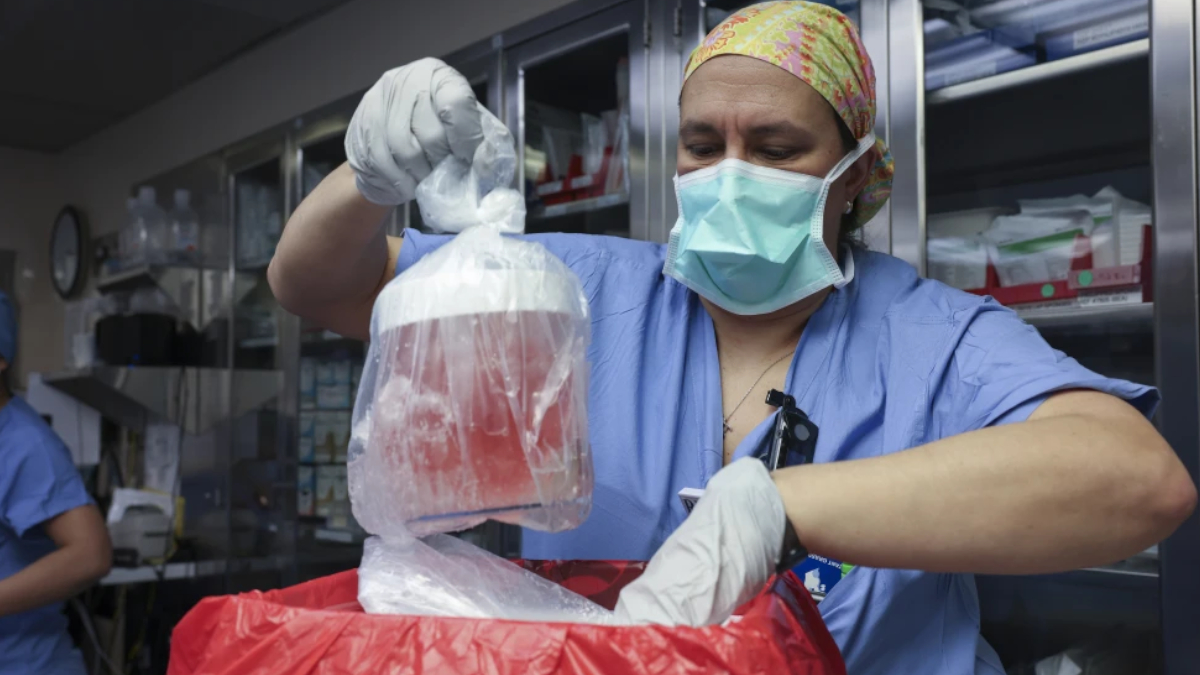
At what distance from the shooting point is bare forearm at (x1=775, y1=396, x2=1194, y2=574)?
0.67m

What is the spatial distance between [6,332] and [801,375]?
2.38 meters

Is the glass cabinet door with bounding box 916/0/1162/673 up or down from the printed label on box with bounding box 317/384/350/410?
up

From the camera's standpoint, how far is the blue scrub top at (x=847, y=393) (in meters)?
0.92

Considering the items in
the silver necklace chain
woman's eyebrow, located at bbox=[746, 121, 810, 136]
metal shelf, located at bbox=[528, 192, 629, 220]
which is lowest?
the silver necklace chain

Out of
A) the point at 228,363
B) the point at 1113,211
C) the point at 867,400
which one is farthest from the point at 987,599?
the point at 228,363

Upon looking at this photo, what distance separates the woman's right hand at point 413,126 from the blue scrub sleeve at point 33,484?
1864 millimetres

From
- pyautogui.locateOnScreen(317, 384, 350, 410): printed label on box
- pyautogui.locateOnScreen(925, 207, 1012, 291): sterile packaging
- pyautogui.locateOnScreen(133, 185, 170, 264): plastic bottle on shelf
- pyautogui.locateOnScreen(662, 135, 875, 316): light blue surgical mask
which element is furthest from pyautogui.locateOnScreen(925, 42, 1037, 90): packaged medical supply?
pyautogui.locateOnScreen(133, 185, 170, 264): plastic bottle on shelf

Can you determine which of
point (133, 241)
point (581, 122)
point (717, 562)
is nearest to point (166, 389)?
point (133, 241)

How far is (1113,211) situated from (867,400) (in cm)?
92

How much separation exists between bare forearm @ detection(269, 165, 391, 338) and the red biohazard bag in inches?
17.8

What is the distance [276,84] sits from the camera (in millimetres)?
3836

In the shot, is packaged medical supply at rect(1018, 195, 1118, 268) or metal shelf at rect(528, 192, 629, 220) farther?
metal shelf at rect(528, 192, 629, 220)

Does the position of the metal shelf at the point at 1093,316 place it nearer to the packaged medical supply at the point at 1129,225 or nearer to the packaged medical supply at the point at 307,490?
the packaged medical supply at the point at 1129,225

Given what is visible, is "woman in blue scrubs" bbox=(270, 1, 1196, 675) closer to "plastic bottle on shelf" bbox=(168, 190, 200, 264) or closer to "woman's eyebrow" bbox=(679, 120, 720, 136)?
"woman's eyebrow" bbox=(679, 120, 720, 136)
